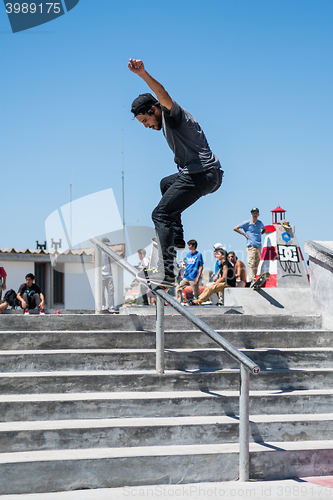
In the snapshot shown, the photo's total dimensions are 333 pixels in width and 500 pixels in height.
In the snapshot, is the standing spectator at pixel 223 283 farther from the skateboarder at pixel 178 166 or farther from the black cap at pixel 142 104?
the black cap at pixel 142 104

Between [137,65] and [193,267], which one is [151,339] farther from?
[193,267]

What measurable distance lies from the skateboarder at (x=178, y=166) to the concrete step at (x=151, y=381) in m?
1.05

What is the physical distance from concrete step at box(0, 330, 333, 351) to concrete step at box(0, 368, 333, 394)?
423 mm

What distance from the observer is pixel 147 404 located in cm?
487

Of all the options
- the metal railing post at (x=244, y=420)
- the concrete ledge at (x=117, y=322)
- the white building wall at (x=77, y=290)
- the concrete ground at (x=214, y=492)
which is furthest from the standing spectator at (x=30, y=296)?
the white building wall at (x=77, y=290)

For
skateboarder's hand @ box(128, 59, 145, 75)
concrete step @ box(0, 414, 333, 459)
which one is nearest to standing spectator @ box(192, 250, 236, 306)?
concrete step @ box(0, 414, 333, 459)

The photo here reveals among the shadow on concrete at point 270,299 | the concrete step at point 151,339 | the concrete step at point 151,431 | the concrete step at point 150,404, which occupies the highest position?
the shadow on concrete at point 270,299

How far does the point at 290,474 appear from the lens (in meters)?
4.55

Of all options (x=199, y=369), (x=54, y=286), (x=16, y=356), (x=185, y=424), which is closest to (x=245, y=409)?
(x=185, y=424)

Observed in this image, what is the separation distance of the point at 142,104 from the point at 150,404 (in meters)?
2.69

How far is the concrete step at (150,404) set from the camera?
4.64 meters

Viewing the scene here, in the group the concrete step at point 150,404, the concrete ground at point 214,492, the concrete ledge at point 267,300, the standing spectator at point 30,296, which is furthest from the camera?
the standing spectator at point 30,296

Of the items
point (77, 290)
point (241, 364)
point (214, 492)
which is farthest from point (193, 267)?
point (77, 290)

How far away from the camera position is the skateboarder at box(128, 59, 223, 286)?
194 inches
